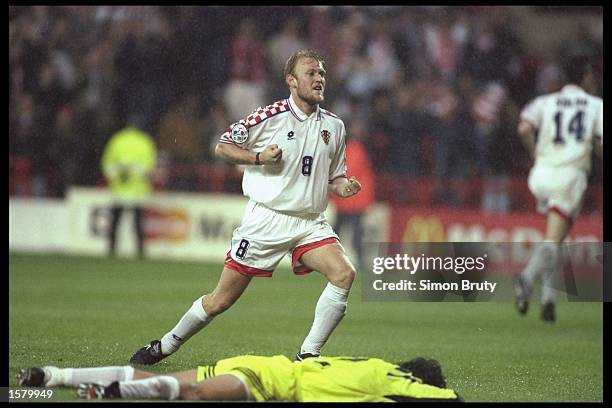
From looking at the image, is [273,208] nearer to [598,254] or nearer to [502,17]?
[598,254]

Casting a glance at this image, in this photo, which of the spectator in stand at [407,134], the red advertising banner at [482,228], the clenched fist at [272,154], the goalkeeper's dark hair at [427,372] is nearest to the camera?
the goalkeeper's dark hair at [427,372]

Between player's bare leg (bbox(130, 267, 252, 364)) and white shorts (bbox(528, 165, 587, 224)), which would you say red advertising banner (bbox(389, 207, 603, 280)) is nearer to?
white shorts (bbox(528, 165, 587, 224))

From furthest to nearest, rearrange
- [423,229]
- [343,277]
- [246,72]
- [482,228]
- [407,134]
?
[407,134], [423,229], [482,228], [246,72], [343,277]

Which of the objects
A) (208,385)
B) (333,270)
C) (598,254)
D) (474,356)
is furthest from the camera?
(598,254)

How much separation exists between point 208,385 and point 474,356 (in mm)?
3513

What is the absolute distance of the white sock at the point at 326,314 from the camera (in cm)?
726

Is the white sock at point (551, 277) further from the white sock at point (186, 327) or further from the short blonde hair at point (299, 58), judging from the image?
the white sock at point (186, 327)

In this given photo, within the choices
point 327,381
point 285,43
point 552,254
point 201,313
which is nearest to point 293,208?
point 201,313

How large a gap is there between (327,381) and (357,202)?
10.0 meters

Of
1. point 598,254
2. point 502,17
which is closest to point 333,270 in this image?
point 598,254

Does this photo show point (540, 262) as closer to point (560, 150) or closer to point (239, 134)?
point (560, 150)

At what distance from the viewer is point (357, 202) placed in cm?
1603

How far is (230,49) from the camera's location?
15266 millimetres

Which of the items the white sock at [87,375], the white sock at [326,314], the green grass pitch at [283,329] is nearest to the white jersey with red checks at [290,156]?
the white sock at [326,314]
